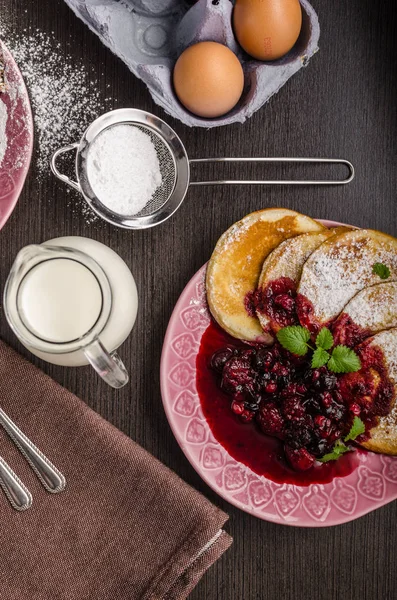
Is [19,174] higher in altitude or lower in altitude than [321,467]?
higher

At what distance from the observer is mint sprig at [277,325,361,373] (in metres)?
1.22

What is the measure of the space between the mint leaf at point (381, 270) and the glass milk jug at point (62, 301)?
51 centimetres

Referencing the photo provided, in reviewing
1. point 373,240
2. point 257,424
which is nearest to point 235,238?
point 373,240

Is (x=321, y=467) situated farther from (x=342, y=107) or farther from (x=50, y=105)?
(x=50, y=105)

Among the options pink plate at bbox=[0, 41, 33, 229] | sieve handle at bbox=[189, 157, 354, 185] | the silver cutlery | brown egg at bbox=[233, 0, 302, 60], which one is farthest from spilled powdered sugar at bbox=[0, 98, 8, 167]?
the silver cutlery

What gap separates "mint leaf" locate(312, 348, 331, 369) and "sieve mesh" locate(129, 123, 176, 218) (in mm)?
435

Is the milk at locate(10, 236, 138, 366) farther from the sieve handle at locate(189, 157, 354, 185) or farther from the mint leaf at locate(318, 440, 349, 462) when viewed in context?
the mint leaf at locate(318, 440, 349, 462)

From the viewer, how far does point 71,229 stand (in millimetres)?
1332

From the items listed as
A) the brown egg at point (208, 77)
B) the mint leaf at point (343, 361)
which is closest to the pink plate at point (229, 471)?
the mint leaf at point (343, 361)

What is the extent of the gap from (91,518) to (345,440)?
1.76 ft

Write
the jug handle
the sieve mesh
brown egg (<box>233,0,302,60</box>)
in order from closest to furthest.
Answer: the jug handle, brown egg (<box>233,0,302,60</box>), the sieve mesh

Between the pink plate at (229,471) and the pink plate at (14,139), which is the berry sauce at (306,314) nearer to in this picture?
the pink plate at (229,471)

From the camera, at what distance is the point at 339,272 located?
1283 millimetres

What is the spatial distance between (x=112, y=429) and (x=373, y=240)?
66cm
